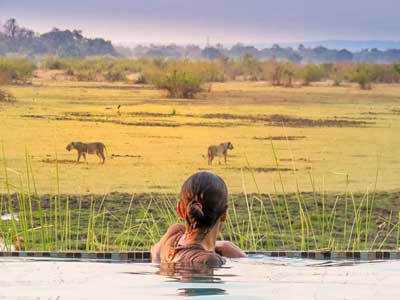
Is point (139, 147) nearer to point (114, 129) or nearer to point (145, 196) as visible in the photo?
point (114, 129)

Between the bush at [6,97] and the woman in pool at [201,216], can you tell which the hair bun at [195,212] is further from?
the bush at [6,97]

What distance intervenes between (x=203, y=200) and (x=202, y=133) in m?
17.9

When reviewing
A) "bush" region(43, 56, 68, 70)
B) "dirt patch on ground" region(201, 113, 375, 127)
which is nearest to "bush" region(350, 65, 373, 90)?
"dirt patch on ground" region(201, 113, 375, 127)

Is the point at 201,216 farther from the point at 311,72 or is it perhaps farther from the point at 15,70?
the point at 311,72

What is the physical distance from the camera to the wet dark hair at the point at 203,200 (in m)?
2.67

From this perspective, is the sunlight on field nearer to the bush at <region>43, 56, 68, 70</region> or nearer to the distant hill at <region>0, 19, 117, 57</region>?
the bush at <region>43, 56, 68, 70</region>

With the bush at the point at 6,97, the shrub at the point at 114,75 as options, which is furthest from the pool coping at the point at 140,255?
the shrub at the point at 114,75

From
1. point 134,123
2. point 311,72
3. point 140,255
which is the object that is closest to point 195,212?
point 140,255

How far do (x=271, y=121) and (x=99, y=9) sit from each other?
1371 cm

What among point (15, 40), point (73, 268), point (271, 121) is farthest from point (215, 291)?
point (15, 40)

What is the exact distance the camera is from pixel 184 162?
16.9m

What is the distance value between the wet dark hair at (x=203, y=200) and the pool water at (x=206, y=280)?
0.11 meters

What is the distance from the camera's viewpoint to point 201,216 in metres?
2.66

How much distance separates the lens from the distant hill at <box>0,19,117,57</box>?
29.8 meters
